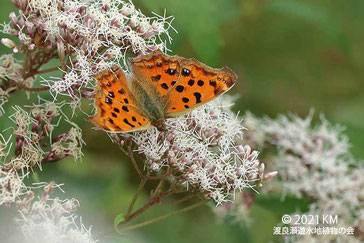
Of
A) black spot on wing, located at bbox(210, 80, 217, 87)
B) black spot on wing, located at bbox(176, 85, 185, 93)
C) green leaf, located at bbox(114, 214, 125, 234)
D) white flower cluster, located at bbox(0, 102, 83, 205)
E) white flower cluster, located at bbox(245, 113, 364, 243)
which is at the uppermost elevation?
white flower cluster, located at bbox(245, 113, 364, 243)

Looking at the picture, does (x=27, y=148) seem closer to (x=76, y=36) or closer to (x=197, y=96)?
(x=76, y=36)

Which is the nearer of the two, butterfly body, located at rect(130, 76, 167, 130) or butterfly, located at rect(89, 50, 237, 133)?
butterfly, located at rect(89, 50, 237, 133)

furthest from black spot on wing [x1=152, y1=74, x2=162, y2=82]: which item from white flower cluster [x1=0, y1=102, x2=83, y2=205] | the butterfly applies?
white flower cluster [x1=0, y1=102, x2=83, y2=205]

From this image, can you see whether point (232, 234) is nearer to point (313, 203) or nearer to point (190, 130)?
point (313, 203)

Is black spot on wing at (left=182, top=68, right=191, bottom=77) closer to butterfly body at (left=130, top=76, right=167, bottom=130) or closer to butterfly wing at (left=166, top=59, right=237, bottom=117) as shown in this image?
butterfly wing at (left=166, top=59, right=237, bottom=117)

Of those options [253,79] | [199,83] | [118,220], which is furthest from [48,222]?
[253,79]

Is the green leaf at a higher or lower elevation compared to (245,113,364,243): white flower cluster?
lower

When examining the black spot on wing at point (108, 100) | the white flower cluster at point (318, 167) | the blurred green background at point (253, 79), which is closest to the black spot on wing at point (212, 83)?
the black spot on wing at point (108, 100)

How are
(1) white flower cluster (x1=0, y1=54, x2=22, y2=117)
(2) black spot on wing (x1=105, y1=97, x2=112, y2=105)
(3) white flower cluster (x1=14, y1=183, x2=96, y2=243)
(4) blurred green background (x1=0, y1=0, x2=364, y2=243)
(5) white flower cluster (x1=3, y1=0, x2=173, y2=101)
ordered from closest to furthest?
(3) white flower cluster (x1=14, y1=183, x2=96, y2=243) → (2) black spot on wing (x1=105, y1=97, x2=112, y2=105) → (5) white flower cluster (x1=3, y1=0, x2=173, y2=101) → (1) white flower cluster (x1=0, y1=54, x2=22, y2=117) → (4) blurred green background (x1=0, y1=0, x2=364, y2=243)

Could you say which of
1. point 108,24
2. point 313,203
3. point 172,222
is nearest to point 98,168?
point 172,222
